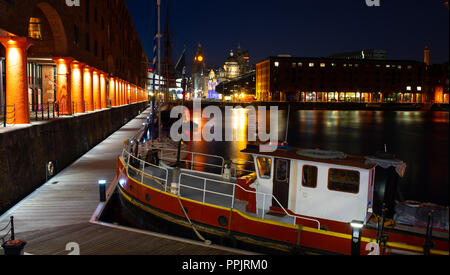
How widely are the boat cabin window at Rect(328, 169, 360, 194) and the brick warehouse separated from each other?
1406 cm

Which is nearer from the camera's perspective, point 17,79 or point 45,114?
point 17,79

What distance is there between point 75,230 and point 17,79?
10.7 metres

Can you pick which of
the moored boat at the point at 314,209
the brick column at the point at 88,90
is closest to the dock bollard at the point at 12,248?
the moored boat at the point at 314,209

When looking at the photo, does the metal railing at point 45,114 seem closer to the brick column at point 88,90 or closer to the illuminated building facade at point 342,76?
the brick column at point 88,90

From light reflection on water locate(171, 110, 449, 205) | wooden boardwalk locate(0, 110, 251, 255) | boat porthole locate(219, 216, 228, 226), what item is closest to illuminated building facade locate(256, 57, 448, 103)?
light reflection on water locate(171, 110, 449, 205)

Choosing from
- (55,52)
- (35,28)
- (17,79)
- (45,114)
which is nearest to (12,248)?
(17,79)

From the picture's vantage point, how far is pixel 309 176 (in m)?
10.5

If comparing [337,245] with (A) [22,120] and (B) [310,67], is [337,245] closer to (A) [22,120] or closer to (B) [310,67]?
(A) [22,120]

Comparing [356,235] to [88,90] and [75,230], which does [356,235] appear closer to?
[75,230]

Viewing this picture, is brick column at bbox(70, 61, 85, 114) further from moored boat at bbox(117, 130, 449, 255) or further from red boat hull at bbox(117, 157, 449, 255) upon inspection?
moored boat at bbox(117, 130, 449, 255)

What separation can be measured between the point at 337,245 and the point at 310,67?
146214mm

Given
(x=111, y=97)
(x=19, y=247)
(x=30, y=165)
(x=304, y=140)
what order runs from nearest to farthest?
1. (x=19, y=247)
2. (x=30, y=165)
3. (x=111, y=97)
4. (x=304, y=140)

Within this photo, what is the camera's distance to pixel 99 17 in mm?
39406
